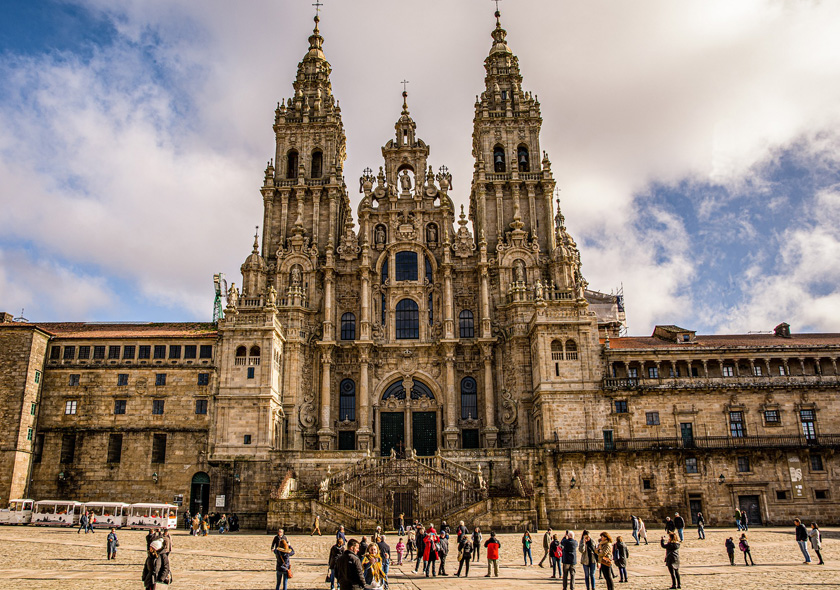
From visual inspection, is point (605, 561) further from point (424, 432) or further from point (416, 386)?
point (416, 386)

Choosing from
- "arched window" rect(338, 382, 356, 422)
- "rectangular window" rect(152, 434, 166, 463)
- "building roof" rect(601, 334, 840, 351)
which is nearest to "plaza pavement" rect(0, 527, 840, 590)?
"rectangular window" rect(152, 434, 166, 463)

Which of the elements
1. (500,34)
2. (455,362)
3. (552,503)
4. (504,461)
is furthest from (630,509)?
(500,34)

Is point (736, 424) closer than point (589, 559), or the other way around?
point (589, 559)

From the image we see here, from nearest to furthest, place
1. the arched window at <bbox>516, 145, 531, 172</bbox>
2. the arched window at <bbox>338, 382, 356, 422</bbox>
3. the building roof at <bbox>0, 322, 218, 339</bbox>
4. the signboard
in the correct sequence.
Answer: the signboard
the building roof at <bbox>0, 322, 218, 339</bbox>
the arched window at <bbox>338, 382, 356, 422</bbox>
the arched window at <bbox>516, 145, 531, 172</bbox>

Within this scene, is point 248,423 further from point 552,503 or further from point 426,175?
point 426,175

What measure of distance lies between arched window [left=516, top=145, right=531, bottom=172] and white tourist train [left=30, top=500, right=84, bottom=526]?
4097cm

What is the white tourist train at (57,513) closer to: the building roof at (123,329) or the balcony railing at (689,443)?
the building roof at (123,329)

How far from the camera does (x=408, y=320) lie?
5469 cm

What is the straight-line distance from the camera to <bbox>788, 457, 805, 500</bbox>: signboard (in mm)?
43438

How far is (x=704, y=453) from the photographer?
4412 centimetres

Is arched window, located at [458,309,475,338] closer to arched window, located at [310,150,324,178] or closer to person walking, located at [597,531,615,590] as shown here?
arched window, located at [310,150,324,178]

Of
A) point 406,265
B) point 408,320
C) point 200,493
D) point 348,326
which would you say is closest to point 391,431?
point 408,320

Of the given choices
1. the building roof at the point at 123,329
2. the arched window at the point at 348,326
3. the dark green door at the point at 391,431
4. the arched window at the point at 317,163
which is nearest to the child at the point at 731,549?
the dark green door at the point at 391,431

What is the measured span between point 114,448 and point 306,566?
2800cm
